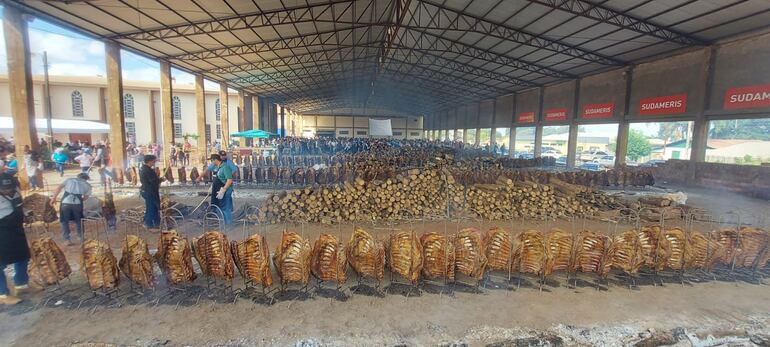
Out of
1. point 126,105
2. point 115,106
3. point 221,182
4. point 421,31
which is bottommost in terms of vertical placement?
point 221,182

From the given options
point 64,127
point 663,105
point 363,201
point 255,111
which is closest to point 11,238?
point 363,201

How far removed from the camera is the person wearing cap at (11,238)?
4035 millimetres

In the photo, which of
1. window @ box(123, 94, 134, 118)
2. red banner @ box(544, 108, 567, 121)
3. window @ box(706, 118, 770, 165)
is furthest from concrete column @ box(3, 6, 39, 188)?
window @ box(706, 118, 770, 165)

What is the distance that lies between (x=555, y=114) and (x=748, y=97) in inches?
455

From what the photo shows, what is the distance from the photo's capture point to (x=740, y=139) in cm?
3553

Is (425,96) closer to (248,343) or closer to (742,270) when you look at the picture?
(742,270)

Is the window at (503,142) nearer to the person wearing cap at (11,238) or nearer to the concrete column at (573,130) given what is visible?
the concrete column at (573,130)

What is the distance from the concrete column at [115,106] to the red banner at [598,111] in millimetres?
24590

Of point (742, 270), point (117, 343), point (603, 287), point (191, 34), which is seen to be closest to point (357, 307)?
point (117, 343)

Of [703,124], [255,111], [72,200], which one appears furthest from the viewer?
[255,111]

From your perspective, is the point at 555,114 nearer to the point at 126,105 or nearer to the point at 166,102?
the point at 166,102

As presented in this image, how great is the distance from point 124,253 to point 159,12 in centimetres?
1174

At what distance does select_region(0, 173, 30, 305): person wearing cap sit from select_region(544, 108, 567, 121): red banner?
25797 mm

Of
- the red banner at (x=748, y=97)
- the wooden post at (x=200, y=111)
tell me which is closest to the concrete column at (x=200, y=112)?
the wooden post at (x=200, y=111)
